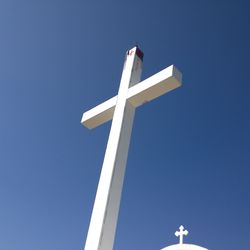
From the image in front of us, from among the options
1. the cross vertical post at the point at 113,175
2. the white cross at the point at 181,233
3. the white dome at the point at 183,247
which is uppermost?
the white cross at the point at 181,233

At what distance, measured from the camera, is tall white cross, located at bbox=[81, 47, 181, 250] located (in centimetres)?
239

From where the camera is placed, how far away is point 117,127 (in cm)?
299

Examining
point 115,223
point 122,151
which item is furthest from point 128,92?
point 115,223

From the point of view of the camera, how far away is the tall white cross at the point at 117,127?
239 cm

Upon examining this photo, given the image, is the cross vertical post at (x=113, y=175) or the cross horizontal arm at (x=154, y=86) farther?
the cross horizontal arm at (x=154, y=86)

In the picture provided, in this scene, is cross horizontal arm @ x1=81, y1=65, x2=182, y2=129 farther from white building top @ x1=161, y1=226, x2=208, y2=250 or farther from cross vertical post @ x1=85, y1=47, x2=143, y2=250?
white building top @ x1=161, y1=226, x2=208, y2=250

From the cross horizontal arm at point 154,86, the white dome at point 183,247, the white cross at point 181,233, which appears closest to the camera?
the cross horizontal arm at point 154,86

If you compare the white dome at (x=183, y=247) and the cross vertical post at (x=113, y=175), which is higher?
the white dome at (x=183, y=247)

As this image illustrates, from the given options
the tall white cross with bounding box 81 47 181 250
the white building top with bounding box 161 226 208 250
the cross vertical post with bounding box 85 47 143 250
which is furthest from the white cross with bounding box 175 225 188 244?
the cross vertical post with bounding box 85 47 143 250

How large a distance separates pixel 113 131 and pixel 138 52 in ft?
3.74

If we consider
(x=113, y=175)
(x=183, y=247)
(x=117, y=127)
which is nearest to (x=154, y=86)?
(x=117, y=127)

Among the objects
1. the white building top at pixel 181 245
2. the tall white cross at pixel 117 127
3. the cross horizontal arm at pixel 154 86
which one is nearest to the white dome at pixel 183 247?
the white building top at pixel 181 245

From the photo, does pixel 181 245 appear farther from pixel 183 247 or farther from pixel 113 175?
pixel 113 175

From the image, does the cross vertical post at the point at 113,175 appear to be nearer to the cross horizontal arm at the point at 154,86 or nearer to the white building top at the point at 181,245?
the cross horizontal arm at the point at 154,86
